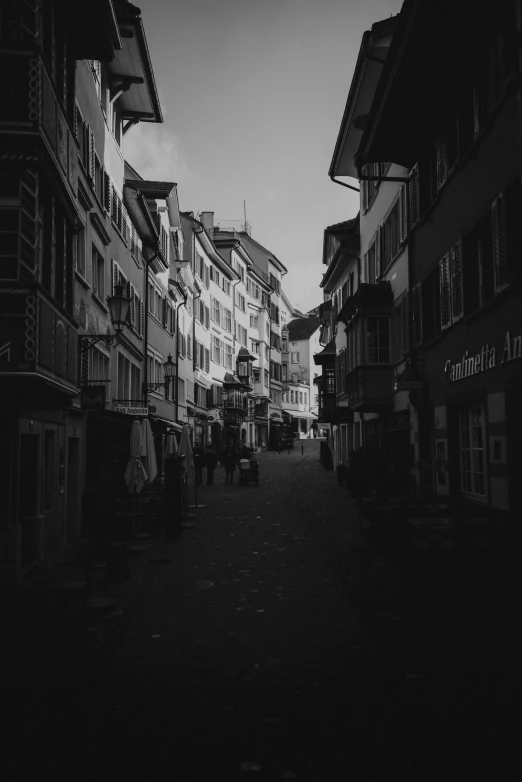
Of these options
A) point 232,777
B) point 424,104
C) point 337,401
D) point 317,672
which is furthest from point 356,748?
point 337,401

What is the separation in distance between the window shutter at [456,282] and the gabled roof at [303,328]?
3463 inches

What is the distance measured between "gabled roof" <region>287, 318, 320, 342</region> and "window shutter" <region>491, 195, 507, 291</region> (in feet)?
298

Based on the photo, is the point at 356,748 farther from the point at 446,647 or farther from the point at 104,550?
the point at 104,550

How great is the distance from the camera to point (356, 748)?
4.88m

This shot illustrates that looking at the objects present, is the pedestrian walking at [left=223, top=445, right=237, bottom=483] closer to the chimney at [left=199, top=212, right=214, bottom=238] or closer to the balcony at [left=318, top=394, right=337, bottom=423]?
the balcony at [left=318, top=394, right=337, bottom=423]

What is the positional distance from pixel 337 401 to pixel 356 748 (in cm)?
3115

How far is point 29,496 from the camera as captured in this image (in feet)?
43.6

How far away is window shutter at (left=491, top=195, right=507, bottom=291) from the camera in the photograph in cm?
1124

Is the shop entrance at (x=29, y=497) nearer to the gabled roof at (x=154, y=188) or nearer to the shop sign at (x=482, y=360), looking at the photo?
the shop sign at (x=482, y=360)

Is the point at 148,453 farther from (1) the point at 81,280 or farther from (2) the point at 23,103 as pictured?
(2) the point at 23,103

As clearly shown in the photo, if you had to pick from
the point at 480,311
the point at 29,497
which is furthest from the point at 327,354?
the point at 29,497

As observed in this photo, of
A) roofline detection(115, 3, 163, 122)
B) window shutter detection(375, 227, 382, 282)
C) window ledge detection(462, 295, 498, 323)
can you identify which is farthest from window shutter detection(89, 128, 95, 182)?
window ledge detection(462, 295, 498, 323)

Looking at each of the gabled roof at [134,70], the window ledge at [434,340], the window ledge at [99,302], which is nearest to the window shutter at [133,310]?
the gabled roof at [134,70]

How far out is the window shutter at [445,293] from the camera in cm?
1500
